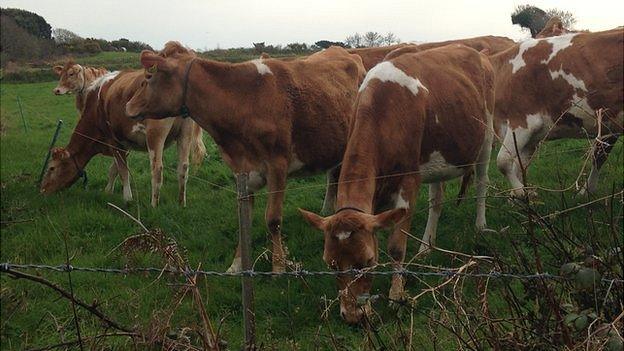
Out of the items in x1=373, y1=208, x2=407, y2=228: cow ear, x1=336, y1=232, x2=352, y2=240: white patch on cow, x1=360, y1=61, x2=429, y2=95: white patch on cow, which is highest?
x1=360, y1=61, x2=429, y2=95: white patch on cow

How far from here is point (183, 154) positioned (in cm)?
946

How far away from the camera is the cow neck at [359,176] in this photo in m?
4.70

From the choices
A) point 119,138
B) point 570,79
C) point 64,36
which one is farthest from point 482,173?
point 64,36

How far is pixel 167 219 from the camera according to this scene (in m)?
7.79

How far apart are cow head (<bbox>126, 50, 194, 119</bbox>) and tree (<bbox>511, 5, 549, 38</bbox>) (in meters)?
31.1

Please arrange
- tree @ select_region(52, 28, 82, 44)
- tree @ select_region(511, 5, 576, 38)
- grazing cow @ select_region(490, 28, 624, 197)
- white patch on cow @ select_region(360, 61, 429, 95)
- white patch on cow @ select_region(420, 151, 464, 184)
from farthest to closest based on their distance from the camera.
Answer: tree @ select_region(52, 28, 82, 44), tree @ select_region(511, 5, 576, 38), grazing cow @ select_region(490, 28, 624, 197), white patch on cow @ select_region(420, 151, 464, 184), white patch on cow @ select_region(360, 61, 429, 95)

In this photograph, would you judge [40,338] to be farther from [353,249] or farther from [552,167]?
[552,167]

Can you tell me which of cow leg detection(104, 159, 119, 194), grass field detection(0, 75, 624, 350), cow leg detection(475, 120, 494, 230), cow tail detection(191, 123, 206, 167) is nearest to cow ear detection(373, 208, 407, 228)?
grass field detection(0, 75, 624, 350)

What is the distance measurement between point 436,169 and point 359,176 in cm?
139

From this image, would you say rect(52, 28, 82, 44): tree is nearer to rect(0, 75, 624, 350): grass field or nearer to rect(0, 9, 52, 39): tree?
rect(0, 9, 52, 39): tree

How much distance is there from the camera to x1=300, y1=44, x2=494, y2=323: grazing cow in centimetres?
434

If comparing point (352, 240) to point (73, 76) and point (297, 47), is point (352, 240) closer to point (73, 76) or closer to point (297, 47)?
point (73, 76)

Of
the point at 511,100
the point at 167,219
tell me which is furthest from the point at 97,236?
the point at 511,100

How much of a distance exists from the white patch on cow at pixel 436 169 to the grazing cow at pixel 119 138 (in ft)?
13.7
